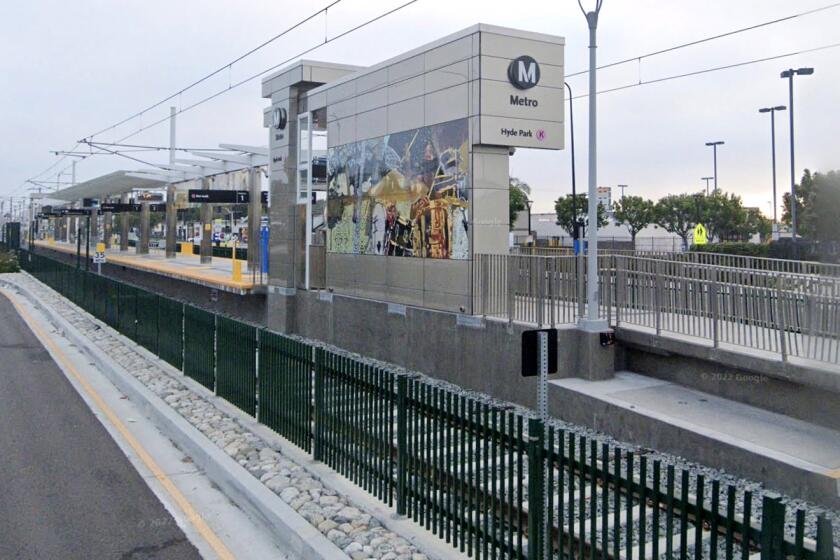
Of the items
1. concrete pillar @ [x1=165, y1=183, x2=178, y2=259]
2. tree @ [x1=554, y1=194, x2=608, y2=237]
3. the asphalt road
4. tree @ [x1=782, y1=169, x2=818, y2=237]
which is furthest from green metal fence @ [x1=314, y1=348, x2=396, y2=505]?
tree @ [x1=554, y1=194, x2=608, y2=237]

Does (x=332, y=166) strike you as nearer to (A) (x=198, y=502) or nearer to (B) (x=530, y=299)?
(B) (x=530, y=299)

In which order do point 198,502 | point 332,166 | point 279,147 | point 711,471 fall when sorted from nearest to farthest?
1. point 198,502
2. point 711,471
3. point 332,166
4. point 279,147

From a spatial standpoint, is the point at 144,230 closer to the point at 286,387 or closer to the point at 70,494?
the point at 286,387

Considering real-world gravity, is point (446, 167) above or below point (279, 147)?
below

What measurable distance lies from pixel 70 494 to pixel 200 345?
5.11 m

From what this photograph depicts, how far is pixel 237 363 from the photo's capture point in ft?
36.7

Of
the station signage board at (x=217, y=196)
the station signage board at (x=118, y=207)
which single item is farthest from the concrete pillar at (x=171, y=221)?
the station signage board at (x=217, y=196)

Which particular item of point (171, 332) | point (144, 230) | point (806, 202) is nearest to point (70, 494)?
point (171, 332)

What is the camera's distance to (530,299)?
1274 cm

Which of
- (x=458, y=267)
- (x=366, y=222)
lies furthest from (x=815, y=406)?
(x=366, y=222)

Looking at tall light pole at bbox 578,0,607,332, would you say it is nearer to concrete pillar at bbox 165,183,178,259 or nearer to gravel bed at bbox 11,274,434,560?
gravel bed at bbox 11,274,434,560

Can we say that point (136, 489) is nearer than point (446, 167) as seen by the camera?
Yes

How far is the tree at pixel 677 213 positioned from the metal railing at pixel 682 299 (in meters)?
55.4

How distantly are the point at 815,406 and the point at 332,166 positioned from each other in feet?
43.4
